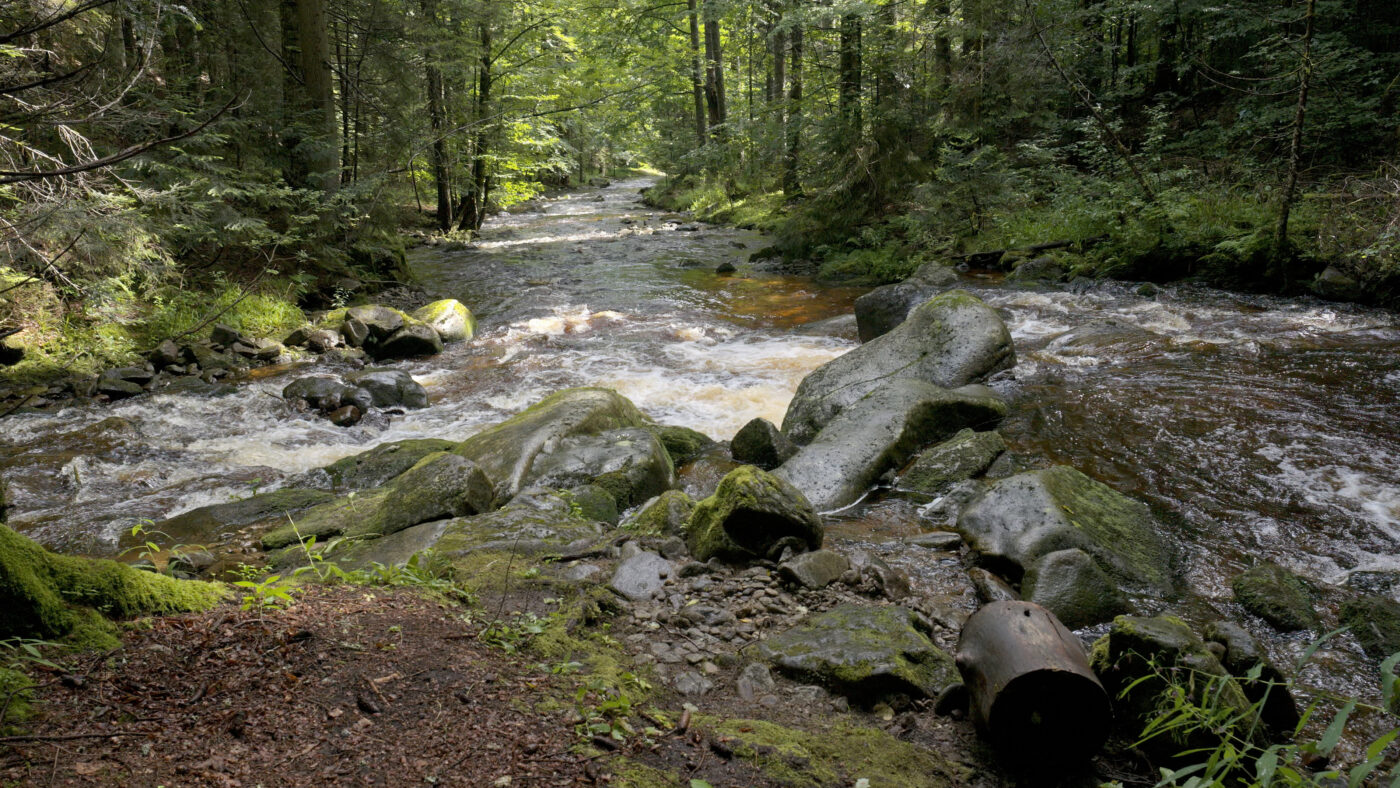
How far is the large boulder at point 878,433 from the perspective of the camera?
616 cm

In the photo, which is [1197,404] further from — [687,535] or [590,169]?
[590,169]


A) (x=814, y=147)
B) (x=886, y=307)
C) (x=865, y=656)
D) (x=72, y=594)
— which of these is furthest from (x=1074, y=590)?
(x=814, y=147)

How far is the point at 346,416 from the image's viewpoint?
837 centimetres

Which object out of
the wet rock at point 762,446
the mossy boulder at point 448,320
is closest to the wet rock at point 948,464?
the wet rock at point 762,446

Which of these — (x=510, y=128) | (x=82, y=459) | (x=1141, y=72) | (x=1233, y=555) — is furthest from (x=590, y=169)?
A: (x=1233, y=555)

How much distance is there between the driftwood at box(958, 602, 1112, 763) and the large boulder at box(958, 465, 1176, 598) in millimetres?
1719

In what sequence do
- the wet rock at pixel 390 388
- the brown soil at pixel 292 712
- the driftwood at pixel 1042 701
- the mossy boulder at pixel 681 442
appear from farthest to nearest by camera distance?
the wet rock at pixel 390 388 → the mossy boulder at pixel 681 442 → the driftwood at pixel 1042 701 → the brown soil at pixel 292 712

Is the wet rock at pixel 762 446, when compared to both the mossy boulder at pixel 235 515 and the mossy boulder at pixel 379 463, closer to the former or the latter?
the mossy boulder at pixel 379 463

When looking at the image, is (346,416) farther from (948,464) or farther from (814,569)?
(948,464)

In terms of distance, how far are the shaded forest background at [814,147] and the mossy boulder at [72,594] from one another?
11.6 ft

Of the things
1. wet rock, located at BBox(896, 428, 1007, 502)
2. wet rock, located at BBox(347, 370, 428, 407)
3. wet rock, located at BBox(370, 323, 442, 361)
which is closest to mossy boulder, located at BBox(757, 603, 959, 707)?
wet rock, located at BBox(896, 428, 1007, 502)

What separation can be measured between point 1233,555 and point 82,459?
9.72m

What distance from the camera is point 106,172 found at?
8273 millimetres

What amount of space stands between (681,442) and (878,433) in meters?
1.93
